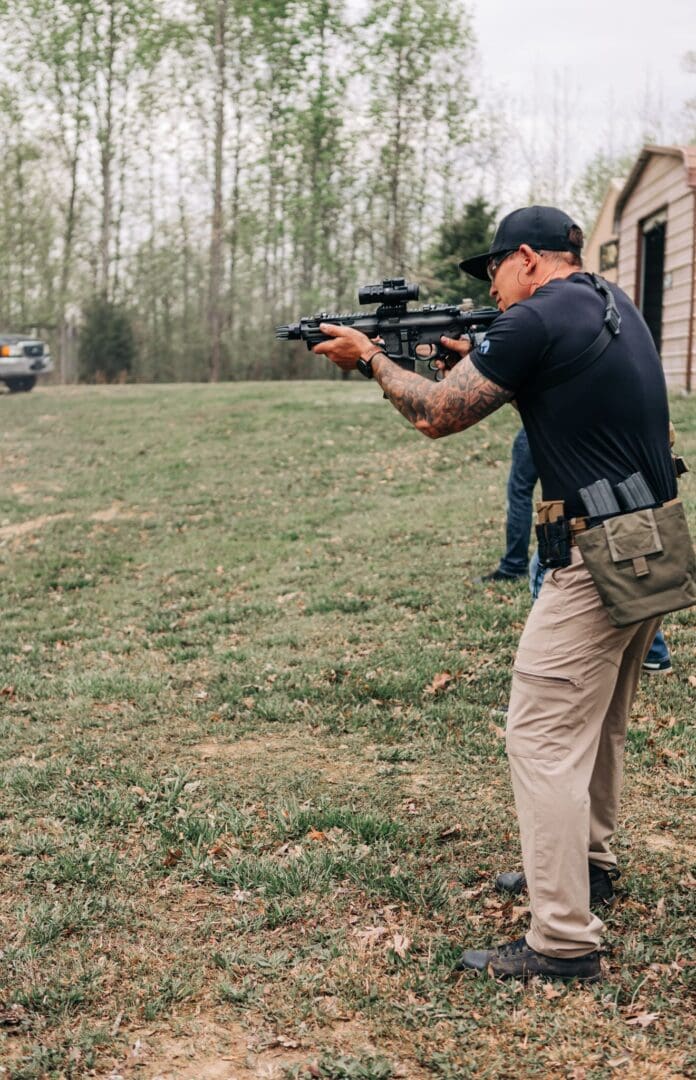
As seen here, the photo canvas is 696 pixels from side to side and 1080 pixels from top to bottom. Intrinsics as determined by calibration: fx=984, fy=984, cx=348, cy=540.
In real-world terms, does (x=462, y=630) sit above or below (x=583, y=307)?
below

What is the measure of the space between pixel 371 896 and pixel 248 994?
767 millimetres

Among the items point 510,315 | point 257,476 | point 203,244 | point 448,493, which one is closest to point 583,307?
point 510,315

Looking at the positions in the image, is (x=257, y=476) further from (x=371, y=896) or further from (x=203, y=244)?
Answer: (x=203, y=244)

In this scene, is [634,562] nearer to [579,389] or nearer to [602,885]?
[579,389]

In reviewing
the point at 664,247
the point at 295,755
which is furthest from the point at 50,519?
the point at 664,247

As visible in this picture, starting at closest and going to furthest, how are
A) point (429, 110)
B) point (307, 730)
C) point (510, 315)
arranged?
point (510, 315)
point (307, 730)
point (429, 110)

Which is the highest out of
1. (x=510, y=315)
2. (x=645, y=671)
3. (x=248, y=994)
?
(x=510, y=315)

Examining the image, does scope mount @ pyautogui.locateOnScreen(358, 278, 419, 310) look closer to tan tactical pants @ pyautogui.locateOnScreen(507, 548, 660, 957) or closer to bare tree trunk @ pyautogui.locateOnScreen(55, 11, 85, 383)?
tan tactical pants @ pyautogui.locateOnScreen(507, 548, 660, 957)

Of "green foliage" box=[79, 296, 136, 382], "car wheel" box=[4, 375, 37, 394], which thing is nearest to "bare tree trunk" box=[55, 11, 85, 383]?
"green foliage" box=[79, 296, 136, 382]

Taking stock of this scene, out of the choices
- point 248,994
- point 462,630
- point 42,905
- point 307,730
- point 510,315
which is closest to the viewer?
point 510,315

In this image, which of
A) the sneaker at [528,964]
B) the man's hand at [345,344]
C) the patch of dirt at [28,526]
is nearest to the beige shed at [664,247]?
the patch of dirt at [28,526]

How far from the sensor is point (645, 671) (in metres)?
5.94

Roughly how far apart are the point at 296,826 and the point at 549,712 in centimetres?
184

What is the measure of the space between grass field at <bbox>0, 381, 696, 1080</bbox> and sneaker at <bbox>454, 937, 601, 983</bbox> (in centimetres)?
6
